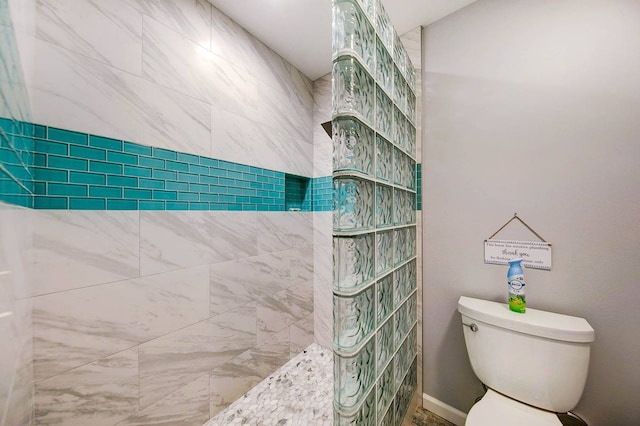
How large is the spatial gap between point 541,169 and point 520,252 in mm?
405

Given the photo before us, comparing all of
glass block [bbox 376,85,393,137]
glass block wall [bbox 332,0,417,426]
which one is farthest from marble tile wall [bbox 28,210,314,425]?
glass block [bbox 376,85,393,137]

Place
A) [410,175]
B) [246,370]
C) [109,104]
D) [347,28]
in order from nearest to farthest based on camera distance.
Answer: [347,28]
[109,104]
[410,175]
[246,370]

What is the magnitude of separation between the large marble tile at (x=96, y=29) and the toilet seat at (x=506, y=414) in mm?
1921

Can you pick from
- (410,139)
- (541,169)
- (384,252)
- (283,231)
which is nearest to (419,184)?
(410,139)

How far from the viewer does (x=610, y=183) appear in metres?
0.97

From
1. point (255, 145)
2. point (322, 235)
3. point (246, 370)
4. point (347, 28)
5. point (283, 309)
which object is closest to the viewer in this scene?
point (347, 28)

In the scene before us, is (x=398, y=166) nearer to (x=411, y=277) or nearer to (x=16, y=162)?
(x=411, y=277)

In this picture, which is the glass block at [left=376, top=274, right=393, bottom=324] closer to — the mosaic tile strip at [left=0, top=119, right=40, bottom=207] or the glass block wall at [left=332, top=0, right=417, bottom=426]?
the glass block wall at [left=332, top=0, right=417, bottom=426]

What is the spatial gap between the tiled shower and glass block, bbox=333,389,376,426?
0.42 metres

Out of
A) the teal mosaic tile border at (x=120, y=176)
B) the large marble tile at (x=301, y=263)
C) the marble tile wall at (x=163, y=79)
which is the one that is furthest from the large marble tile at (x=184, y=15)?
the large marble tile at (x=301, y=263)

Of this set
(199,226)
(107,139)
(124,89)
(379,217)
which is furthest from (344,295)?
(124,89)

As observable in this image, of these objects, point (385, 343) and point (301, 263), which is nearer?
point (385, 343)

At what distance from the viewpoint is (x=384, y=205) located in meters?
0.95

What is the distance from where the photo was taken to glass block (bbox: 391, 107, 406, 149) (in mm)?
1049
